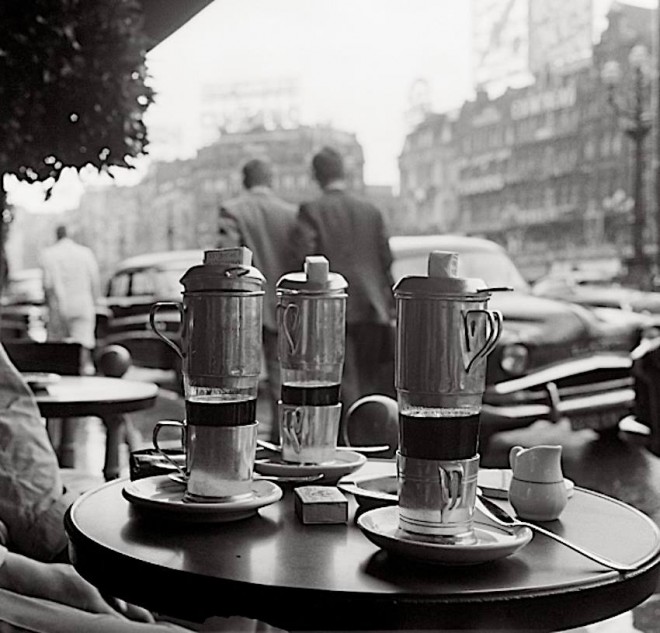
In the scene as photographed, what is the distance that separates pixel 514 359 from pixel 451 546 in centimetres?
341

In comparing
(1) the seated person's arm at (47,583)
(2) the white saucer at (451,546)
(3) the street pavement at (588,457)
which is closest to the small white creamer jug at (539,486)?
(2) the white saucer at (451,546)

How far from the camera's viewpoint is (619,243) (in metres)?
8.24

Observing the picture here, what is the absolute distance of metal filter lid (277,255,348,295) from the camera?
1.33 metres

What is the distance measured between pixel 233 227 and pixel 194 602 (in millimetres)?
3655

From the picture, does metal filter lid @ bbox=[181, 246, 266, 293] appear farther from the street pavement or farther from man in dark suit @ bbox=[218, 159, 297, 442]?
man in dark suit @ bbox=[218, 159, 297, 442]

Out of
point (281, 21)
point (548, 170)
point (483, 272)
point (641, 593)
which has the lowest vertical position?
point (641, 593)

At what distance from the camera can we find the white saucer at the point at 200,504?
3.59ft

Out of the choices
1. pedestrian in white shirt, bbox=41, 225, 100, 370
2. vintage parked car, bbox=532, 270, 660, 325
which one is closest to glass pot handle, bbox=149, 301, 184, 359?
vintage parked car, bbox=532, 270, 660, 325

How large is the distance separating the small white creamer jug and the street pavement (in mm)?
1583

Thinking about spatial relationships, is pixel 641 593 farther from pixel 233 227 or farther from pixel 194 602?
pixel 233 227

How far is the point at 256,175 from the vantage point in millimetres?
4652

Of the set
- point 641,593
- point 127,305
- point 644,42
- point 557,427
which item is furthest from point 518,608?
point 644,42

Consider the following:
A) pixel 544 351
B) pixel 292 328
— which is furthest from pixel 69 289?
pixel 292 328

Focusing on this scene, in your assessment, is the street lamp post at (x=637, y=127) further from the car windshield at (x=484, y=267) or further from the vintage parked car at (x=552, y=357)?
the vintage parked car at (x=552, y=357)
